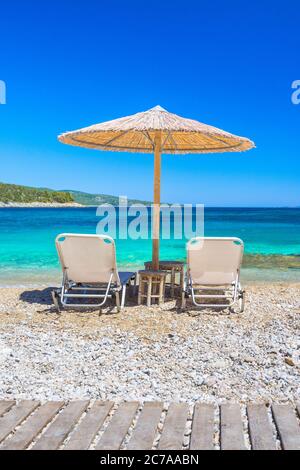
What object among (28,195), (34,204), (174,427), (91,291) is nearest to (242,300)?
(91,291)

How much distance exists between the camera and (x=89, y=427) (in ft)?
8.35

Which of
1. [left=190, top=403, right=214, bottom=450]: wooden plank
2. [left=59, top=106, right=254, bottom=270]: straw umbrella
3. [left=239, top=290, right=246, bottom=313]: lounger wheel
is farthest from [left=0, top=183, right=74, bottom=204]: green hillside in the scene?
[left=190, top=403, right=214, bottom=450]: wooden plank

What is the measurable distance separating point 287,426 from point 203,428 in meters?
0.45

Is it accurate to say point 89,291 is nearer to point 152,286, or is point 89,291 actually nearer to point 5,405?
point 152,286

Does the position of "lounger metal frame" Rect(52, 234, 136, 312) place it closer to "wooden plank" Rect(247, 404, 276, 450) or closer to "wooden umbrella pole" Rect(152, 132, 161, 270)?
"wooden umbrella pole" Rect(152, 132, 161, 270)

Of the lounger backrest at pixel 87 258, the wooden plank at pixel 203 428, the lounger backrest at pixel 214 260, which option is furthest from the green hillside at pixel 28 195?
the wooden plank at pixel 203 428

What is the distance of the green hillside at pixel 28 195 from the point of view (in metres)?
99.8

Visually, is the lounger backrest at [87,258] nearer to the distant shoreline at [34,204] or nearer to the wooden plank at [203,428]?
the wooden plank at [203,428]

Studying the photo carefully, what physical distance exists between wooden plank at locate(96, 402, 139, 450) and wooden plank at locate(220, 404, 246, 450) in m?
0.51

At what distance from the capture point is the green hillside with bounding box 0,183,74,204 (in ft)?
327

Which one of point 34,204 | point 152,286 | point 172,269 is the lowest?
point 34,204

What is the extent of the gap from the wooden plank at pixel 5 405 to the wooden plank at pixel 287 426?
1.54 metres

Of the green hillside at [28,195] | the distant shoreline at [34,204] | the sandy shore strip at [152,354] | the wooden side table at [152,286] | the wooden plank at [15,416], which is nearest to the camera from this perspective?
the wooden plank at [15,416]
